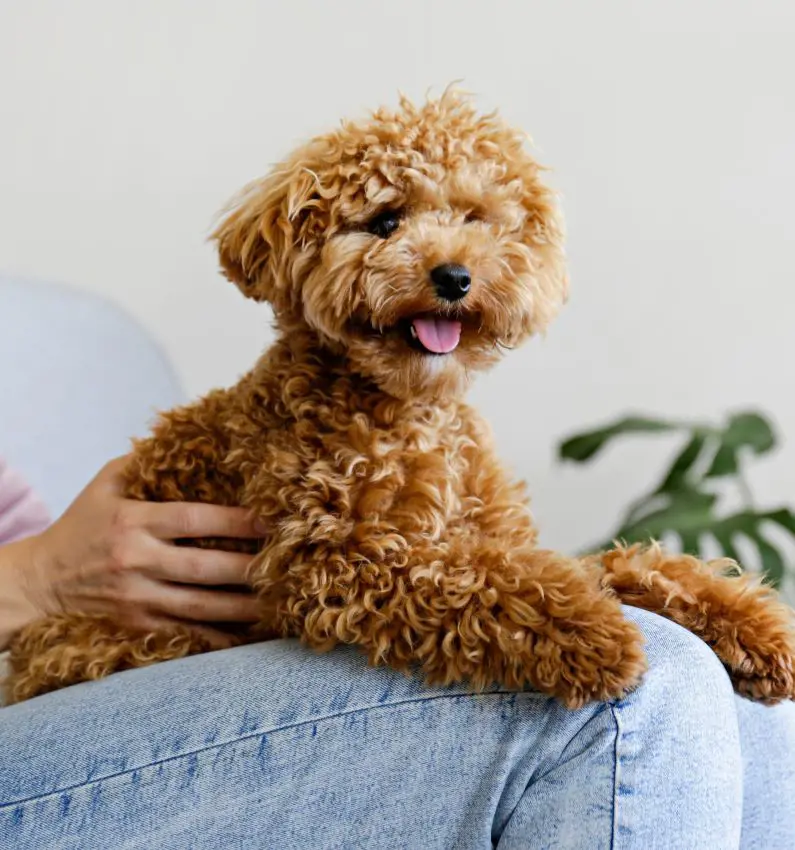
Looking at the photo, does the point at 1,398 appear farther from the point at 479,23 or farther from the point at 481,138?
the point at 479,23

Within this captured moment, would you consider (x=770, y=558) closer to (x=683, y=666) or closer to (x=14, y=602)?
(x=683, y=666)

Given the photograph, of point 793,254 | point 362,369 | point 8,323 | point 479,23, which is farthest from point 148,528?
point 793,254

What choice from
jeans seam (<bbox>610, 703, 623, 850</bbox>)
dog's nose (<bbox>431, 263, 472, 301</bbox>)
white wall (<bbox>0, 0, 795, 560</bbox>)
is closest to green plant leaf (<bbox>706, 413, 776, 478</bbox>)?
white wall (<bbox>0, 0, 795, 560</bbox>)

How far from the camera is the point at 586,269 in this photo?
7.24 ft

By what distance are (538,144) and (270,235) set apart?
1.25 m

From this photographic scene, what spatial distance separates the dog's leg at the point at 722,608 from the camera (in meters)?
0.97

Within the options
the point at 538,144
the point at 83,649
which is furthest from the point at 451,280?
the point at 538,144

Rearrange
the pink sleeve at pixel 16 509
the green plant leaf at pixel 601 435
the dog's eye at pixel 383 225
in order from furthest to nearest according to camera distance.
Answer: the green plant leaf at pixel 601 435 → the pink sleeve at pixel 16 509 → the dog's eye at pixel 383 225

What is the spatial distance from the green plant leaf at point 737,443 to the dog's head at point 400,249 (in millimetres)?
845

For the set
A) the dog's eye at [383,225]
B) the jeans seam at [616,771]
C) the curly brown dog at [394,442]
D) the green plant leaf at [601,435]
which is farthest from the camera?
the green plant leaf at [601,435]

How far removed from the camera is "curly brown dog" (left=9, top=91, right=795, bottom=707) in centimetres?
96

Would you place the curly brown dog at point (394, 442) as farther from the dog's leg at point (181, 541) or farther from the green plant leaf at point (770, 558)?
Answer: the green plant leaf at point (770, 558)

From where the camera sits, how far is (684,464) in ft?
6.22

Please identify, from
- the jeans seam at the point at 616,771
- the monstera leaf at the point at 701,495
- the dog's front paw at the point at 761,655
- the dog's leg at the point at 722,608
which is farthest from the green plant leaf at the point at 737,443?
the jeans seam at the point at 616,771
